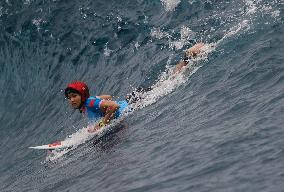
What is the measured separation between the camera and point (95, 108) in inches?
594

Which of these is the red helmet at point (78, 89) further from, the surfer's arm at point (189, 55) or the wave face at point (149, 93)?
the surfer's arm at point (189, 55)

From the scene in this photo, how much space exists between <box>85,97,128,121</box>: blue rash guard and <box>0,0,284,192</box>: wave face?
51cm

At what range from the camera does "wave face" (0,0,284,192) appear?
9.15m

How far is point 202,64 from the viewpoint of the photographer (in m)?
16.3

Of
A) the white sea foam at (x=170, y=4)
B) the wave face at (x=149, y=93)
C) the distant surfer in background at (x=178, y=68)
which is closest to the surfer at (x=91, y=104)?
the wave face at (x=149, y=93)

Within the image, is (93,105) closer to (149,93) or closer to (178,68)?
(149,93)

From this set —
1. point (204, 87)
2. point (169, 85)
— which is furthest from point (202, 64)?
point (204, 87)

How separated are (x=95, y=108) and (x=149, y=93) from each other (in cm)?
215

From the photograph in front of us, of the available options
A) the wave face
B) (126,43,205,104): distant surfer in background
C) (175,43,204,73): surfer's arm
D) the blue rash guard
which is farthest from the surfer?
(175,43,204,73): surfer's arm

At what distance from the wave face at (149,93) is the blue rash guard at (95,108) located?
20.2 inches

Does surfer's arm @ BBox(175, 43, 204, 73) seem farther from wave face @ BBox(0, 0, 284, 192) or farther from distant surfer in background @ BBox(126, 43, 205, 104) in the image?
wave face @ BBox(0, 0, 284, 192)

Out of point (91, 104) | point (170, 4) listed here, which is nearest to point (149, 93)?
point (91, 104)

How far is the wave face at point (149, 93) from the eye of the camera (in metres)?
9.15

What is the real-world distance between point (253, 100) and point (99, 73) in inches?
442
